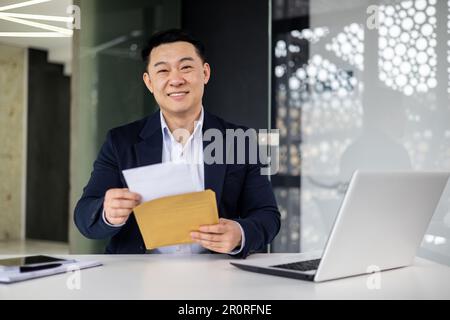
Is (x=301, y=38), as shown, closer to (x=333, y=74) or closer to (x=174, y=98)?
(x=333, y=74)

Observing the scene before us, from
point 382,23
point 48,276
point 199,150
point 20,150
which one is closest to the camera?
point 48,276

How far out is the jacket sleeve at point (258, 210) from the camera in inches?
83.8

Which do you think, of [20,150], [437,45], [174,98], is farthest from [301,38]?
[20,150]

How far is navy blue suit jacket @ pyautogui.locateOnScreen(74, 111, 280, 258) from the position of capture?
2.29 metres

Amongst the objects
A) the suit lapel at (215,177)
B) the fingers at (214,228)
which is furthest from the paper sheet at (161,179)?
the suit lapel at (215,177)

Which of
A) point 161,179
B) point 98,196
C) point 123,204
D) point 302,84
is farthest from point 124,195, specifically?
point 302,84

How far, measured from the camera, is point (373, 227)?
1588mm

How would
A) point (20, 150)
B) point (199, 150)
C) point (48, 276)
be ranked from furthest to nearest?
point (20, 150)
point (199, 150)
point (48, 276)

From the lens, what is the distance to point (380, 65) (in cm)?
390

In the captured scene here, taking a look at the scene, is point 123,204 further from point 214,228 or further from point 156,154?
point 156,154

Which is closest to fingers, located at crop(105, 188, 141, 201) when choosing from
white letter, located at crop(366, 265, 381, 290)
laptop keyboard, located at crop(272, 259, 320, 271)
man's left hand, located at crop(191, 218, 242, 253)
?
man's left hand, located at crop(191, 218, 242, 253)

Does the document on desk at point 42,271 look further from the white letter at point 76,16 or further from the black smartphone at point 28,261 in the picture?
the white letter at point 76,16

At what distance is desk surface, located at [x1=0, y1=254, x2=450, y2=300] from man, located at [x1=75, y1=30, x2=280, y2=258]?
1.41ft
